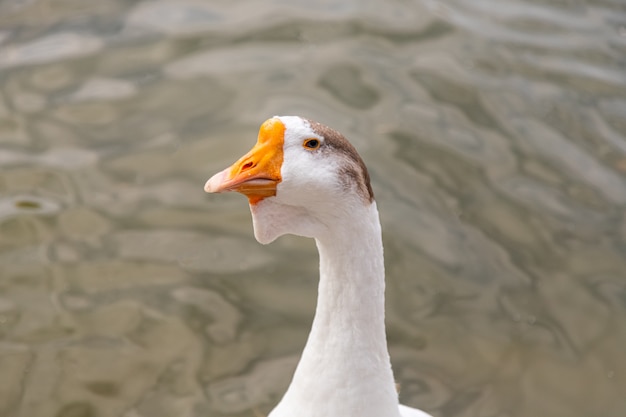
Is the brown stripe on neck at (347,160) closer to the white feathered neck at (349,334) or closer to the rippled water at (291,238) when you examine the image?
the white feathered neck at (349,334)

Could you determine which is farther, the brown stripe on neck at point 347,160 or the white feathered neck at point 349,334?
the white feathered neck at point 349,334

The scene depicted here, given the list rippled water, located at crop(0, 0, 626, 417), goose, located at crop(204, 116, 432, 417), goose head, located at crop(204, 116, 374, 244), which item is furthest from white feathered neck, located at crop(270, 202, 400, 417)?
rippled water, located at crop(0, 0, 626, 417)

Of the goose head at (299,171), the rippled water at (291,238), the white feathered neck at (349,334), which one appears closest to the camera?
the goose head at (299,171)

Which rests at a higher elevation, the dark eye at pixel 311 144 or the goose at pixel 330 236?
the dark eye at pixel 311 144

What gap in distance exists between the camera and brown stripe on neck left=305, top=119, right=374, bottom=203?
278 cm

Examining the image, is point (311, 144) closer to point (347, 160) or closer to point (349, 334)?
point (347, 160)

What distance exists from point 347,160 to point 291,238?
3030 mm

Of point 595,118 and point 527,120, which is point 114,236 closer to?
point 527,120

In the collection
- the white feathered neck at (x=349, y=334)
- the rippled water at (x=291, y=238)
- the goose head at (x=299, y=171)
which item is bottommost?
the rippled water at (x=291, y=238)

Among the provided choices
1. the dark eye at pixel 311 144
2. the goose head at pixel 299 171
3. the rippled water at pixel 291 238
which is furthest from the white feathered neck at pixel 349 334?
the rippled water at pixel 291 238

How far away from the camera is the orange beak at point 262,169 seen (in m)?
2.77

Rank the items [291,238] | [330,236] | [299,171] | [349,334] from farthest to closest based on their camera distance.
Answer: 1. [291,238]
2. [349,334]
3. [330,236]
4. [299,171]

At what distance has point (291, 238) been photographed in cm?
581

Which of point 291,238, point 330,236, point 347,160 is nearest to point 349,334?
point 330,236
